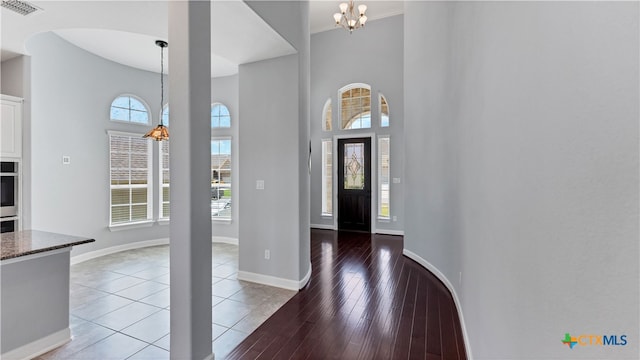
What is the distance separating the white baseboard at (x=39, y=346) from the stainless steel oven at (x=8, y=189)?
1.87 metres

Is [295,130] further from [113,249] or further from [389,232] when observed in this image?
[113,249]

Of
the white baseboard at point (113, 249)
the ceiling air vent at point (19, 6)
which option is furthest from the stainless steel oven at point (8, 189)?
the ceiling air vent at point (19, 6)

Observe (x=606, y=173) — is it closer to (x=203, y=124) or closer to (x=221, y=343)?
(x=203, y=124)

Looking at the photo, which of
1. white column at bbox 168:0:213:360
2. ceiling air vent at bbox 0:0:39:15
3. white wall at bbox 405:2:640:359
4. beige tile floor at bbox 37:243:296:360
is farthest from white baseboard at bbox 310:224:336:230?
ceiling air vent at bbox 0:0:39:15

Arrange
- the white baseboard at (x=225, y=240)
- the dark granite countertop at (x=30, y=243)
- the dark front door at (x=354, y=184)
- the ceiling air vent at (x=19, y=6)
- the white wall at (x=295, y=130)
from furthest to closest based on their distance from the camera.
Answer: the dark front door at (x=354, y=184)
the white baseboard at (x=225, y=240)
the white wall at (x=295, y=130)
the ceiling air vent at (x=19, y=6)
the dark granite countertop at (x=30, y=243)

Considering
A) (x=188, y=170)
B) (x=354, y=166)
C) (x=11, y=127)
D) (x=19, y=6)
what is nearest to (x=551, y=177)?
(x=188, y=170)

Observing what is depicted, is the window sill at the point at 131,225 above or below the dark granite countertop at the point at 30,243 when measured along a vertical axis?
below

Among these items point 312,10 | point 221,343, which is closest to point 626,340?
point 221,343

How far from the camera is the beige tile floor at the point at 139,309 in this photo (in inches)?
91.4

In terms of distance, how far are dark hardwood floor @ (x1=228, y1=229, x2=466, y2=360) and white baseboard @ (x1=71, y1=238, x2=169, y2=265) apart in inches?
135

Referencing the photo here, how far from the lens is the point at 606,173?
0.68 meters

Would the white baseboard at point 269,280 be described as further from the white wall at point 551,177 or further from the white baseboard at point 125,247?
the white wall at point 551,177

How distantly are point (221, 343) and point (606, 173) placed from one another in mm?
2606

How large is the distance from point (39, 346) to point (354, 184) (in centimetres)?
576
